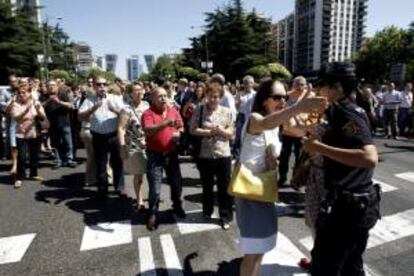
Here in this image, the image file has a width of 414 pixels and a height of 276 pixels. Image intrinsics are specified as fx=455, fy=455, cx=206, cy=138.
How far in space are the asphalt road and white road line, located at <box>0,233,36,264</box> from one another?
1 cm

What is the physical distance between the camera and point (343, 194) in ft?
9.98

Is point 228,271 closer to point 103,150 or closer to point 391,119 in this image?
point 103,150

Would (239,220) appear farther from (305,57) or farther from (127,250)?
(305,57)

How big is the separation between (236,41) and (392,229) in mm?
64169

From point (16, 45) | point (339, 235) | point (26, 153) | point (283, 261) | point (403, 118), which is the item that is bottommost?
point (283, 261)

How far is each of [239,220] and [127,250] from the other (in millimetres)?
2176

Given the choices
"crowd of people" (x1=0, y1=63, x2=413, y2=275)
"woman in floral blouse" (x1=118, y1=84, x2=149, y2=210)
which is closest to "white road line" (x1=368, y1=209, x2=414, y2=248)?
"crowd of people" (x1=0, y1=63, x2=413, y2=275)

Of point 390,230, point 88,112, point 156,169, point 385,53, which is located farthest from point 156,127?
point 385,53

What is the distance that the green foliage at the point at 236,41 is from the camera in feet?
223

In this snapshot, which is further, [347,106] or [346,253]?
[346,253]

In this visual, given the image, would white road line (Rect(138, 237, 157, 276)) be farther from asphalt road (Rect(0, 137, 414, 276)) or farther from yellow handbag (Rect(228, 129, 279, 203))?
yellow handbag (Rect(228, 129, 279, 203))

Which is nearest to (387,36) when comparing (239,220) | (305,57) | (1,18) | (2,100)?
(1,18)

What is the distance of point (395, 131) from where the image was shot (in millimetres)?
16703

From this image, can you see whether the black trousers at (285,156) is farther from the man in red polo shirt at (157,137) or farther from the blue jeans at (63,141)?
the blue jeans at (63,141)
